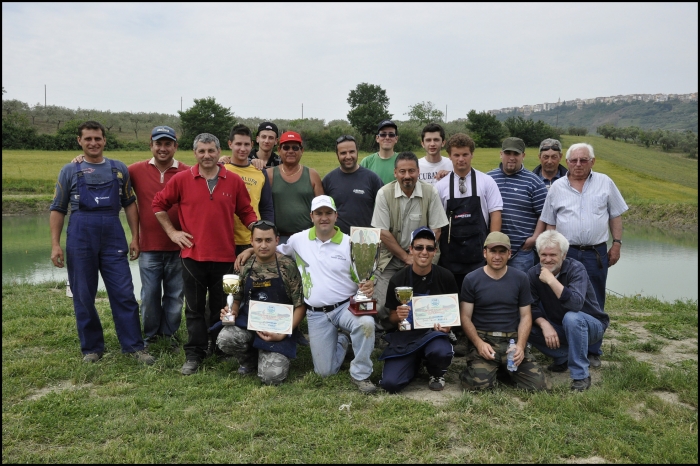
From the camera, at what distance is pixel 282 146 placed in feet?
18.6

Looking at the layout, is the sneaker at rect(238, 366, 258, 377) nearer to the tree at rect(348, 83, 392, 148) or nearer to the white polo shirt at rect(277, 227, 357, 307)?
the white polo shirt at rect(277, 227, 357, 307)

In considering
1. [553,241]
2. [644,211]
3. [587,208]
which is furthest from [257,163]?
[644,211]

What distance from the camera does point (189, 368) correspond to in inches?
196

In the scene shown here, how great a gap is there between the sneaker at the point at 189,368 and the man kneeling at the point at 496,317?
8.40 feet

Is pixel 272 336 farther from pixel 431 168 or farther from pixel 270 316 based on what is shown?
pixel 431 168

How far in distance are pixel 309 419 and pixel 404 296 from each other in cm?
134

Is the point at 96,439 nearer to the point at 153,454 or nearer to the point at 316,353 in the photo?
the point at 153,454

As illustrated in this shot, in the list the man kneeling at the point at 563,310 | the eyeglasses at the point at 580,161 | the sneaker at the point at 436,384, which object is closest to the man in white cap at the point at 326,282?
the sneaker at the point at 436,384

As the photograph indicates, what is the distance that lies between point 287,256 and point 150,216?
1.62 metres

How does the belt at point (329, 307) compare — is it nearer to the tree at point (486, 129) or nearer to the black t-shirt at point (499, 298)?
the black t-shirt at point (499, 298)

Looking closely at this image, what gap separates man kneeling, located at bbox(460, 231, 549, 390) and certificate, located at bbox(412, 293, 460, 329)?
0.13 meters

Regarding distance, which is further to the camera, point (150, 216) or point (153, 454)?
point (150, 216)

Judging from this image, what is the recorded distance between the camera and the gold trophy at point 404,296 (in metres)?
4.53

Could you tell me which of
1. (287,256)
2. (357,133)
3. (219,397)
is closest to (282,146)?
(287,256)
